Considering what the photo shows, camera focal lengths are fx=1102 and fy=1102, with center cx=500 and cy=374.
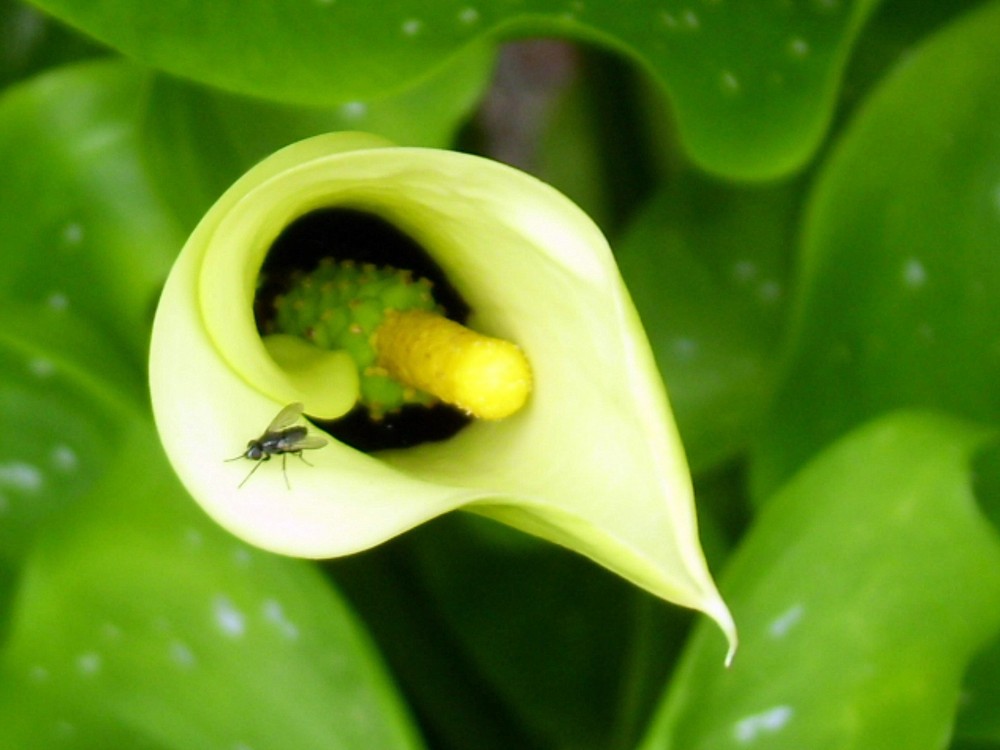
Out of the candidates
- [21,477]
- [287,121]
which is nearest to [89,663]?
[21,477]

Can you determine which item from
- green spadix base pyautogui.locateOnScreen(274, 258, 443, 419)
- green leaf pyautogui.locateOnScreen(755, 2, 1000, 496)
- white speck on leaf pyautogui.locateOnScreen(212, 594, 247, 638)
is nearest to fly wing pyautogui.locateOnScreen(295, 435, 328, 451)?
green spadix base pyautogui.locateOnScreen(274, 258, 443, 419)

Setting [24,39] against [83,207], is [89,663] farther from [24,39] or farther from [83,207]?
[24,39]

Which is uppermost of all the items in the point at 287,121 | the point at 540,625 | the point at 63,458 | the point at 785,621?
the point at 287,121

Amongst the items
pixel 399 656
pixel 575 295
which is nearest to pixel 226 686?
pixel 399 656

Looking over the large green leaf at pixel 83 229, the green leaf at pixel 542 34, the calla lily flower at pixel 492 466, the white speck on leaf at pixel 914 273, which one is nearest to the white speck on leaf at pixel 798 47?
the green leaf at pixel 542 34

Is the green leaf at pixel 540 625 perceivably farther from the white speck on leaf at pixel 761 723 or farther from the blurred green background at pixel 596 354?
the white speck on leaf at pixel 761 723

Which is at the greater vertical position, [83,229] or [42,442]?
[83,229]

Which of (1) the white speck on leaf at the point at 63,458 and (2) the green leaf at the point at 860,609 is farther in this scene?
(1) the white speck on leaf at the point at 63,458
